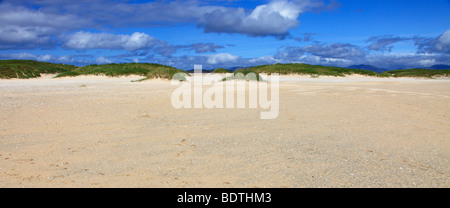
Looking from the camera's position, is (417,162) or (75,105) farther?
(75,105)

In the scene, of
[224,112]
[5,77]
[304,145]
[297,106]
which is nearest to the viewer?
[304,145]

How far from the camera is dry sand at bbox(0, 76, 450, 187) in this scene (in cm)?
322

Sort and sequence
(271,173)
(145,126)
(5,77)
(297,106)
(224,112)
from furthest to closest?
(5,77) → (297,106) → (224,112) → (145,126) → (271,173)

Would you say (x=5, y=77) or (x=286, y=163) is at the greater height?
(x=5, y=77)

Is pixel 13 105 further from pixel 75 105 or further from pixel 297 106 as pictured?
pixel 297 106

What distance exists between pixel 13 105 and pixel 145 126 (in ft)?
14.2

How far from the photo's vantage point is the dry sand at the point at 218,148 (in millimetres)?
3219

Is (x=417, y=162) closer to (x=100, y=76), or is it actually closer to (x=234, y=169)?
(x=234, y=169)

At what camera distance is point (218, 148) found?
4285 mm

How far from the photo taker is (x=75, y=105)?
25.2 feet

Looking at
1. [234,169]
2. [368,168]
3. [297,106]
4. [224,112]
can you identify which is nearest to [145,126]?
[224,112]

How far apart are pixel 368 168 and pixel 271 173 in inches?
46.4

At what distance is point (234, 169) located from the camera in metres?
3.49
